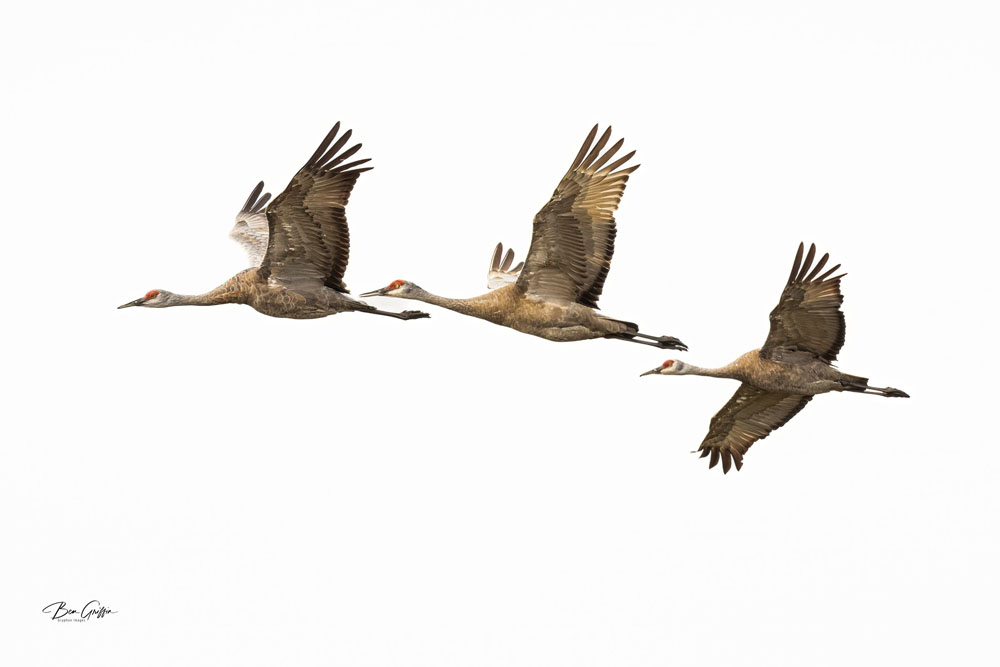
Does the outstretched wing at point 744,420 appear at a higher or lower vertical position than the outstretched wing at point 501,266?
lower

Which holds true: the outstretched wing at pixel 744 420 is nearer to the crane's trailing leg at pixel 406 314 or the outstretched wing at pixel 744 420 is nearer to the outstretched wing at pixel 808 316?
the outstretched wing at pixel 808 316

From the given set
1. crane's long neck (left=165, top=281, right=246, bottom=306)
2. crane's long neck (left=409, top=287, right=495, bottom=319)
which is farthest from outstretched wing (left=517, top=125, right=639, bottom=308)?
crane's long neck (left=165, top=281, right=246, bottom=306)

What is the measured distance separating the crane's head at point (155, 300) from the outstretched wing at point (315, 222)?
5.52 feet

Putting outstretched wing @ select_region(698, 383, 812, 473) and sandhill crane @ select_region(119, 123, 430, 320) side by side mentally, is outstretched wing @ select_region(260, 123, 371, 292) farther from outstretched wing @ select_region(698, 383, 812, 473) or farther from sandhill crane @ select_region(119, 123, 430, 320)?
outstretched wing @ select_region(698, 383, 812, 473)

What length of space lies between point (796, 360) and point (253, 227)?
900 cm

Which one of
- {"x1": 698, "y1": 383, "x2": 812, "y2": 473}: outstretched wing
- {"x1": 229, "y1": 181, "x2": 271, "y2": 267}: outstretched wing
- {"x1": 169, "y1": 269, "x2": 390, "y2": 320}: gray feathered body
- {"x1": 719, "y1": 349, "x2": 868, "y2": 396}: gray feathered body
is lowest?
{"x1": 698, "y1": 383, "x2": 812, "y2": 473}: outstretched wing

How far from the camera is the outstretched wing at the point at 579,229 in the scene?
66.6 feet

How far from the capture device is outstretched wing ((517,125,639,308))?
66.6 feet

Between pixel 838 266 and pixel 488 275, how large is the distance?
22.4 feet

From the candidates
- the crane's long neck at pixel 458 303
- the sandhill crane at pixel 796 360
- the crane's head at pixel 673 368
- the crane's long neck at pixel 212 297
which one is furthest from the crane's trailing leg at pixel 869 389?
the crane's long neck at pixel 212 297

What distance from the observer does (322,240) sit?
67.2ft

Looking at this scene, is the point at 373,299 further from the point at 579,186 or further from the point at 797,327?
the point at 797,327

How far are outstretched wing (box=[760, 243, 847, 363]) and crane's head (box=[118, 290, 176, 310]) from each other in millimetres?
8288

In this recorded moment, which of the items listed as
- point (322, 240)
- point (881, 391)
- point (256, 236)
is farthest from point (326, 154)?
point (881, 391)
